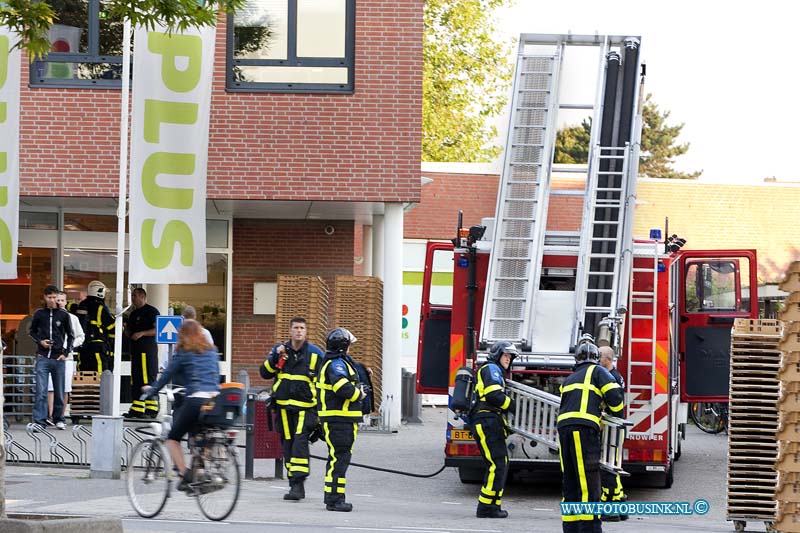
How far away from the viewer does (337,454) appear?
1273 cm

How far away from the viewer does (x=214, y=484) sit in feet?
37.0

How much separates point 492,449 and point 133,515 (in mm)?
3320

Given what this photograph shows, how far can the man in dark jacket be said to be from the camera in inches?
731

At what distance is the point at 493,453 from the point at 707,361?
4499 mm

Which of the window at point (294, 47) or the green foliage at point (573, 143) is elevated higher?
the window at point (294, 47)

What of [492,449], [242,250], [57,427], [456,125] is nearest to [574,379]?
[492,449]

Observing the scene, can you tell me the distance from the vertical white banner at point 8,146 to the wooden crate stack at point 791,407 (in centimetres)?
946

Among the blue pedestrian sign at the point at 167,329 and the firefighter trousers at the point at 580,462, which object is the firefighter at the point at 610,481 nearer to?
the firefighter trousers at the point at 580,462

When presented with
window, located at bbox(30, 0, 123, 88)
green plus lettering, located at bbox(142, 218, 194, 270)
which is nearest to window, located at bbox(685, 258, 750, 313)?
green plus lettering, located at bbox(142, 218, 194, 270)

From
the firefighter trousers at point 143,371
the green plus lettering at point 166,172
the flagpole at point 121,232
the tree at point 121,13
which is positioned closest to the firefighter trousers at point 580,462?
the tree at point 121,13

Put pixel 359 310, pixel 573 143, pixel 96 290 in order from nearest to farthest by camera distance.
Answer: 1. pixel 573 143
2. pixel 96 290
3. pixel 359 310

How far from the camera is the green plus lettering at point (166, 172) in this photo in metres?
15.5

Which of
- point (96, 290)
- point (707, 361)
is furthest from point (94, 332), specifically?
point (707, 361)

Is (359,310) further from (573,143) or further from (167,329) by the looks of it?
(573,143)
